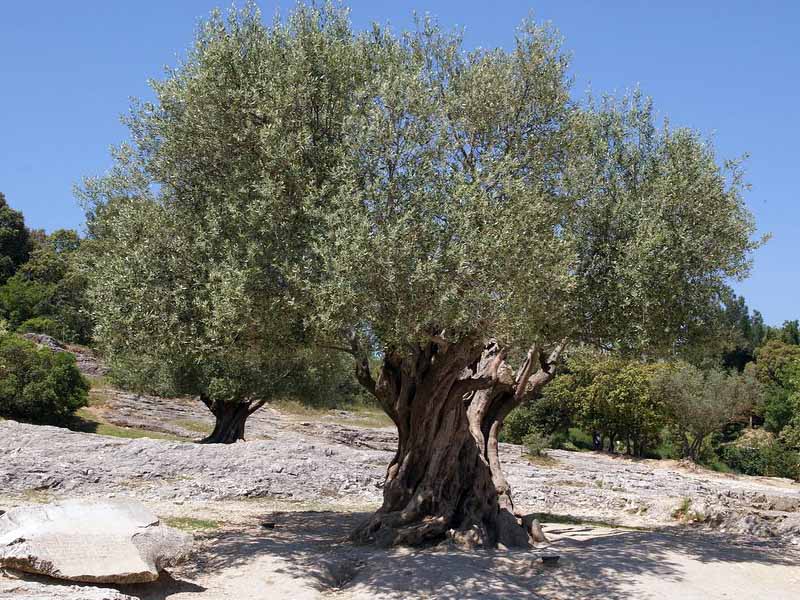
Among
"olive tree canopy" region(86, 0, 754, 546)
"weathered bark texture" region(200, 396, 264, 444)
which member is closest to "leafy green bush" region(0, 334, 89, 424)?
"weathered bark texture" region(200, 396, 264, 444)

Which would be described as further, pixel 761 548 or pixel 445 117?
pixel 761 548

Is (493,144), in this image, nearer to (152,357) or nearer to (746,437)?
(152,357)

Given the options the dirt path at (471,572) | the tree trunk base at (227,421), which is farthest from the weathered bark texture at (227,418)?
the dirt path at (471,572)

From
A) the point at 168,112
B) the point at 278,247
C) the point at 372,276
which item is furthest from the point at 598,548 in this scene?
the point at 168,112

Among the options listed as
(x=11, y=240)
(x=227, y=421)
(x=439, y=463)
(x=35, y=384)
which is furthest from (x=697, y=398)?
(x=11, y=240)

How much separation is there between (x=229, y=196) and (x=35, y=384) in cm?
2509

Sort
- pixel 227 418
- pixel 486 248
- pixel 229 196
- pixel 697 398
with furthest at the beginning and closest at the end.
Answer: pixel 697 398
pixel 227 418
pixel 229 196
pixel 486 248

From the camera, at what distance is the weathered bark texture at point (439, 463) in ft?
54.2

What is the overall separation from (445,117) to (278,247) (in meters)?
4.55

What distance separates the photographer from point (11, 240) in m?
72.7

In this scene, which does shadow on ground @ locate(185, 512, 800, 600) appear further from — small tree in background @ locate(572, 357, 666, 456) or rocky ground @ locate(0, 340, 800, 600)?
small tree in background @ locate(572, 357, 666, 456)

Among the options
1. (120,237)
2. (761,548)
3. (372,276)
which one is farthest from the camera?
(761,548)

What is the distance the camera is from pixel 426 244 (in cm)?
1355

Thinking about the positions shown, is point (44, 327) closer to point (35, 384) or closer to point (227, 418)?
point (35, 384)
